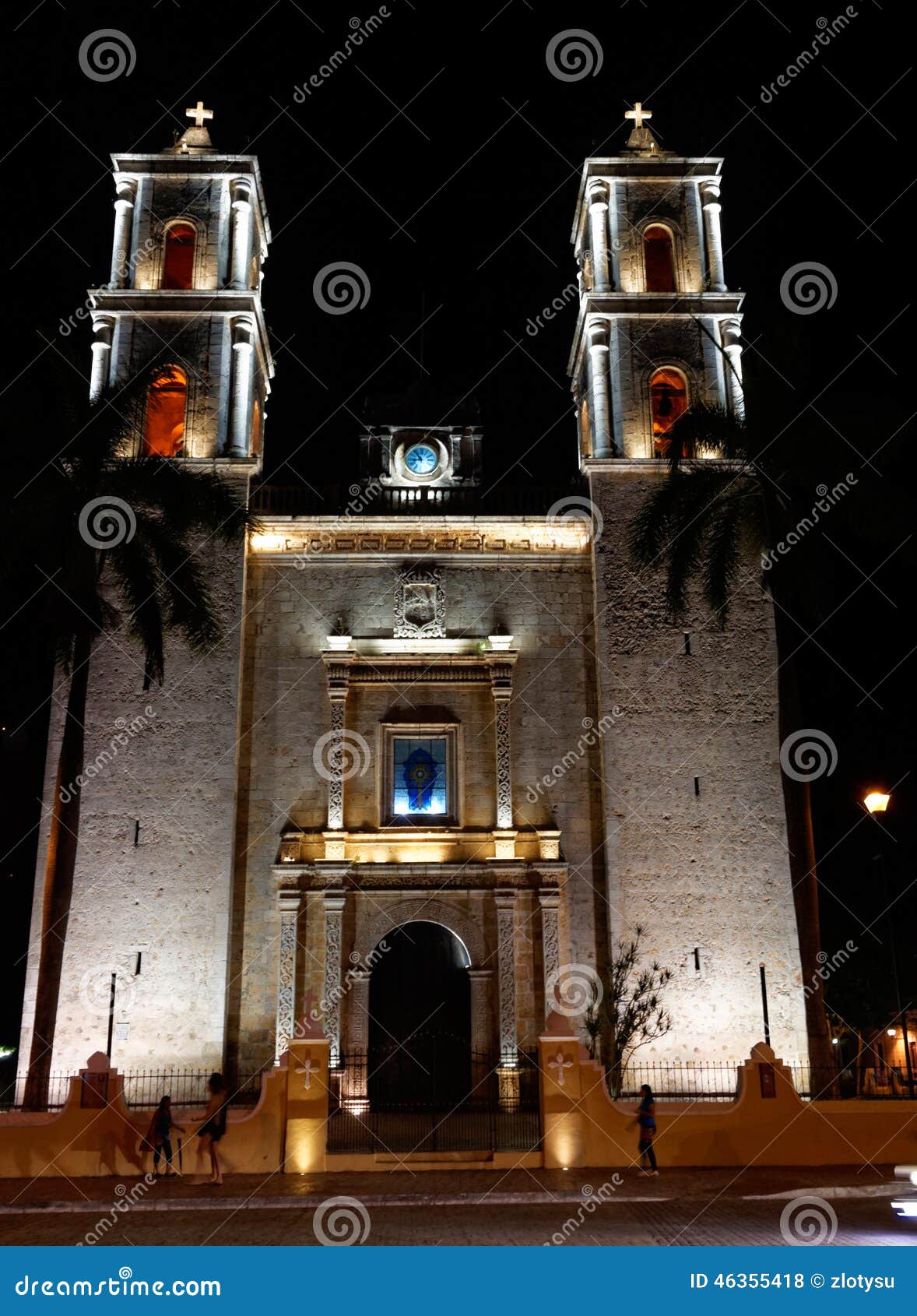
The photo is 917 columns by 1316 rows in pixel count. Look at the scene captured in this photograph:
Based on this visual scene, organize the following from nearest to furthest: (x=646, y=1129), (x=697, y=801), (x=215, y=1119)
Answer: (x=215, y=1119) < (x=646, y=1129) < (x=697, y=801)

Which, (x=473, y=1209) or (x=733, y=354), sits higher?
(x=733, y=354)

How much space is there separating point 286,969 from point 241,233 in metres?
14.8

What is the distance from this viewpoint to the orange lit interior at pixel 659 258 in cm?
2569

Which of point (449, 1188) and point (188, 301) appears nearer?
point (449, 1188)

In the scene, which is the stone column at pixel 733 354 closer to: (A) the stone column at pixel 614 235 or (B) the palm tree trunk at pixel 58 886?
(A) the stone column at pixel 614 235

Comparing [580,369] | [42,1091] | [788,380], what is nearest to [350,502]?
[580,369]

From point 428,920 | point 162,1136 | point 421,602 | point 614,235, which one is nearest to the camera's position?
point 162,1136

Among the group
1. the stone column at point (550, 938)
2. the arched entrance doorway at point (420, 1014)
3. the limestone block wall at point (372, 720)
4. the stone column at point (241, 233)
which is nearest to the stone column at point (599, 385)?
the limestone block wall at point (372, 720)

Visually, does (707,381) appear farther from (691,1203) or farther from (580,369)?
(691,1203)

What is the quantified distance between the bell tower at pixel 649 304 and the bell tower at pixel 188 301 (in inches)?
274

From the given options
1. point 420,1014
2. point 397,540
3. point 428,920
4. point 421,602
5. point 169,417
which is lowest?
point 420,1014

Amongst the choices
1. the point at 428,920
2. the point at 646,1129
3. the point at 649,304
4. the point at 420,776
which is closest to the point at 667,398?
the point at 649,304

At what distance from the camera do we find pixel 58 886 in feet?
58.8

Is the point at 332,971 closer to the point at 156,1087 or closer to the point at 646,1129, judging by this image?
the point at 156,1087
